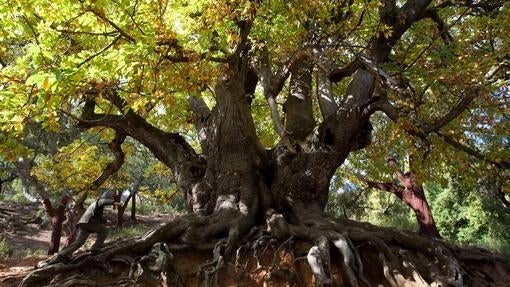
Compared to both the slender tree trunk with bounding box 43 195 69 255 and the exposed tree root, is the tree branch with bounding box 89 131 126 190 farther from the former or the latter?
the slender tree trunk with bounding box 43 195 69 255

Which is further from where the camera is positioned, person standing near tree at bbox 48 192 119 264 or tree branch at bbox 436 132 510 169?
person standing near tree at bbox 48 192 119 264

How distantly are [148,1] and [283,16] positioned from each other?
3209mm

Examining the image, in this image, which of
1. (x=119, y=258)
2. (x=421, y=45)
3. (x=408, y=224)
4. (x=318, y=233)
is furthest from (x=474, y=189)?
(x=119, y=258)

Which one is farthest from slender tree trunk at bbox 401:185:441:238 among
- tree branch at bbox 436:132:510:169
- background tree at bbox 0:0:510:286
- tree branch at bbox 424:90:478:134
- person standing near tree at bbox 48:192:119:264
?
person standing near tree at bbox 48:192:119:264

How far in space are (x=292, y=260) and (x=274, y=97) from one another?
338 cm

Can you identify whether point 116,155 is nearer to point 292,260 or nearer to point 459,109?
point 292,260

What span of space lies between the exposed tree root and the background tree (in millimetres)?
43

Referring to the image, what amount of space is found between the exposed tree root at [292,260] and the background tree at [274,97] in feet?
0.14

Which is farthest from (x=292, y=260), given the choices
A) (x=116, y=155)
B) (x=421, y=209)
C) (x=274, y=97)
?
(x=421, y=209)

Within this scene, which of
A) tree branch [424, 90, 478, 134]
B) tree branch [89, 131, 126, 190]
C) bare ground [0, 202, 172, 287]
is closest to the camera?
tree branch [424, 90, 478, 134]

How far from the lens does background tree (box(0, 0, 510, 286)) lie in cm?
642

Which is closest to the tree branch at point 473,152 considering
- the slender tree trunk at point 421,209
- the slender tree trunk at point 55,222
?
the slender tree trunk at point 421,209

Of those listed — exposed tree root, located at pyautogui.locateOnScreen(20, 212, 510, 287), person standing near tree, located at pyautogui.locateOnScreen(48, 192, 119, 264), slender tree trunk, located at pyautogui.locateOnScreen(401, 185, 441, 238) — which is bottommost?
exposed tree root, located at pyautogui.locateOnScreen(20, 212, 510, 287)

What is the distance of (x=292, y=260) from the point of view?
7.80 meters
